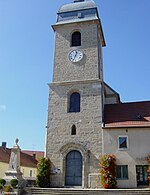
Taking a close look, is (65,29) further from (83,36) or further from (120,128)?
(120,128)

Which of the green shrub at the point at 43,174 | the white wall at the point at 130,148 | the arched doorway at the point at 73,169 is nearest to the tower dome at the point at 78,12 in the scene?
Result: the white wall at the point at 130,148

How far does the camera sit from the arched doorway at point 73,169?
57.5ft

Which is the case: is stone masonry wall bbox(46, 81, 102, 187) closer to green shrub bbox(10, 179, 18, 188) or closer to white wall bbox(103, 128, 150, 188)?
white wall bbox(103, 128, 150, 188)

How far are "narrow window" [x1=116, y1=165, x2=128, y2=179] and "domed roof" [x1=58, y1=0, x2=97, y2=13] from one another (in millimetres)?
15539

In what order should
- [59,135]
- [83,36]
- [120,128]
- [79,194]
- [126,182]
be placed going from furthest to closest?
1. [83,36]
2. [59,135]
3. [120,128]
4. [126,182]
5. [79,194]

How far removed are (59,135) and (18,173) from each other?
438 centimetres

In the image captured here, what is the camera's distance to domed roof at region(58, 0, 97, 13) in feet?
76.8

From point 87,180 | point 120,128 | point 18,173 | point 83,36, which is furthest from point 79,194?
point 83,36

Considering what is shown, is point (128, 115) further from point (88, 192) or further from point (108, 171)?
point (88, 192)

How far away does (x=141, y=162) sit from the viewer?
16641mm

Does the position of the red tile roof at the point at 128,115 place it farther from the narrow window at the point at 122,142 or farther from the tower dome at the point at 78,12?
the tower dome at the point at 78,12

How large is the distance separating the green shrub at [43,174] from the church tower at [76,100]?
0.49 m

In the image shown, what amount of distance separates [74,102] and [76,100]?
0.81ft

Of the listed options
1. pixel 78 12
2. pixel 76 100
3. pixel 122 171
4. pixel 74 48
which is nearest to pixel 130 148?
pixel 122 171
